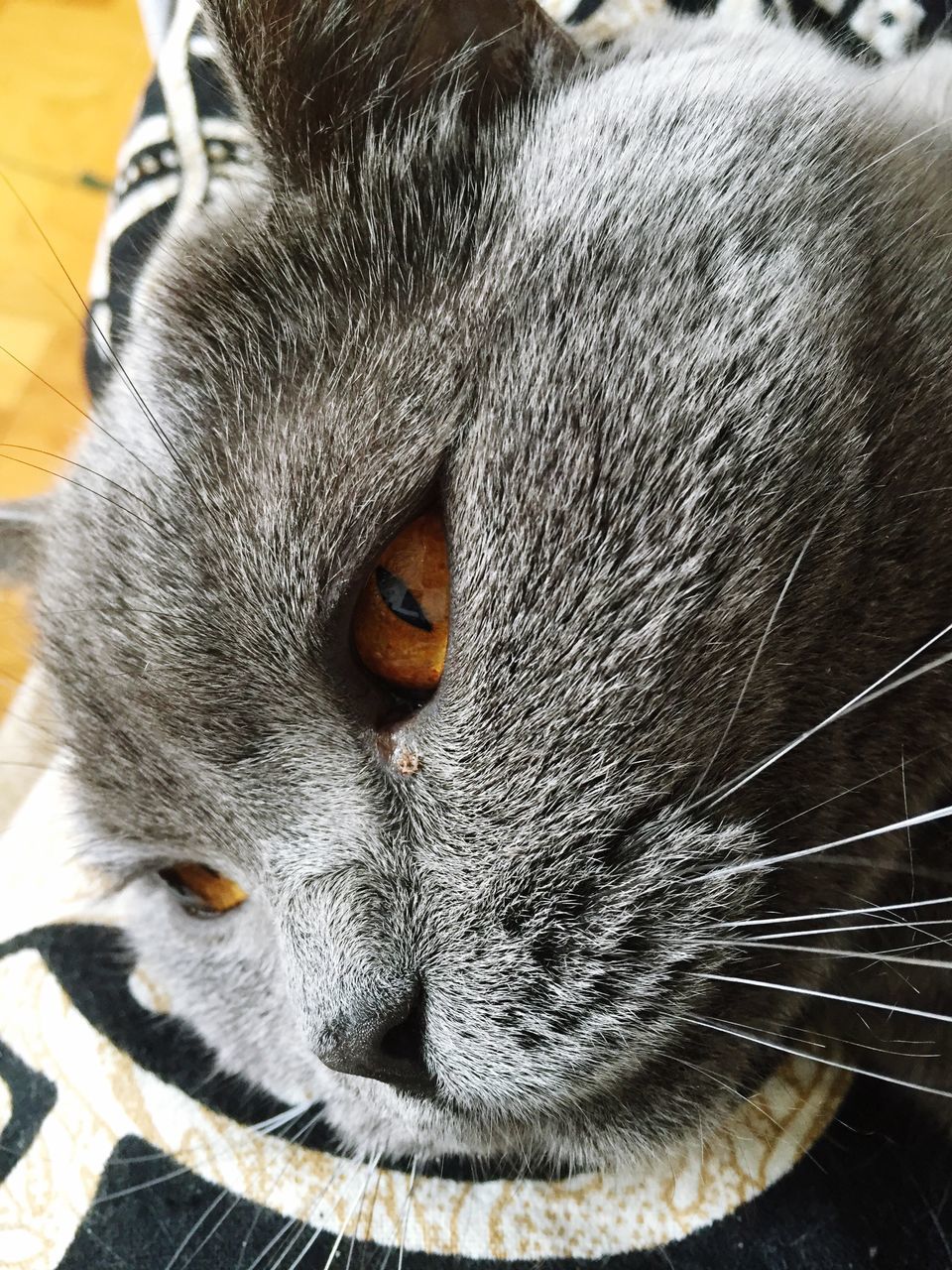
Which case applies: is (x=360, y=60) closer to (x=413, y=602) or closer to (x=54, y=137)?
(x=413, y=602)

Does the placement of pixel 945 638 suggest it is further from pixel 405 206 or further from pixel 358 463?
pixel 405 206

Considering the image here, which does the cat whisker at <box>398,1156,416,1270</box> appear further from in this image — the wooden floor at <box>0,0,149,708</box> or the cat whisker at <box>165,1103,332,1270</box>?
the wooden floor at <box>0,0,149,708</box>

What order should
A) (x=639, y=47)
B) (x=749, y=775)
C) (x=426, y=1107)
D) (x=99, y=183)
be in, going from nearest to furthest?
(x=749, y=775), (x=426, y=1107), (x=639, y=47), (x=99, y=183)

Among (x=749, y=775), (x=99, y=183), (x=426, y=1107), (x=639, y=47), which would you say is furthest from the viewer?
(x=99, y=183)

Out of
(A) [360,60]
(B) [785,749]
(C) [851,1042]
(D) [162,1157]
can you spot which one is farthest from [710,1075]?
(A) [360,60]

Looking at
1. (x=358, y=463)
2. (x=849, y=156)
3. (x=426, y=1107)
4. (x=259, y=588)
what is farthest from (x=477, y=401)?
(x=426, y=1107)

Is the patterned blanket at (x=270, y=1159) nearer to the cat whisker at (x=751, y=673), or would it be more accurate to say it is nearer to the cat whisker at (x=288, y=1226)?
the cat whisker at (x=288, y=1226)
